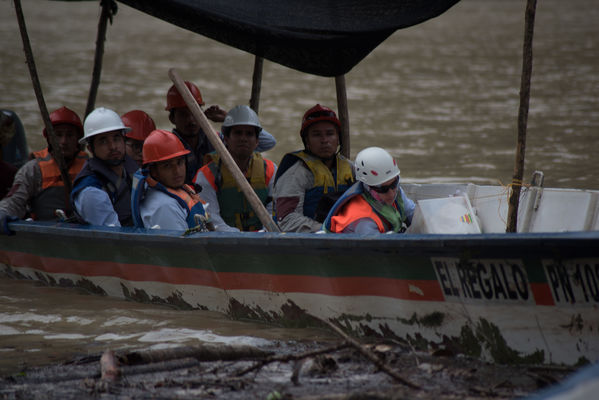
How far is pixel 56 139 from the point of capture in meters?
7.31

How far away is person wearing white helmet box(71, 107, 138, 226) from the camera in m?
6.76

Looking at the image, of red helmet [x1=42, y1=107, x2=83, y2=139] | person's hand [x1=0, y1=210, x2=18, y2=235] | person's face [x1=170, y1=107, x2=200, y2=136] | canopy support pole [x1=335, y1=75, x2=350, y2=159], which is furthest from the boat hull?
canopy support pole [x1=335, y1=75, x2=350, y2=159]

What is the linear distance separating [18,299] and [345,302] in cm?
315

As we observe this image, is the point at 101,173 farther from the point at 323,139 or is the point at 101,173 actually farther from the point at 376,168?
the point at 376,168

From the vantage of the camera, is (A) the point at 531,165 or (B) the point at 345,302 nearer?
(B) the point at 345,302

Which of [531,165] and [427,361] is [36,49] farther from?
[427,361]

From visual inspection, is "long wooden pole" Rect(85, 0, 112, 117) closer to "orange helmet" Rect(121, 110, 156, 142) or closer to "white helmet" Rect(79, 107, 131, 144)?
"orange helmet" Rect(121, 110, 156, 142)

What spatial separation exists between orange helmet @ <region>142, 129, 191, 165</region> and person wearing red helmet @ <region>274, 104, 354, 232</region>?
39.0 inches

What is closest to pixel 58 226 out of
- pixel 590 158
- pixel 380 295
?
pixel 380 295

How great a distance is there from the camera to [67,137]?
25.1ft

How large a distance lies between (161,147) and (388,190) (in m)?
1.71

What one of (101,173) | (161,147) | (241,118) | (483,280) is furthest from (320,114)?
(483,280)

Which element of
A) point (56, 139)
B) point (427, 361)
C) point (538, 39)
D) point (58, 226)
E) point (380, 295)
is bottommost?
point (427, 361)

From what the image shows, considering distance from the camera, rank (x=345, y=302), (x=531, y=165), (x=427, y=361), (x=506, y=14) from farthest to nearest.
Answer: (x=506, y=14)
(x=531, y=165)
(x=345, y=302)
(x=427, y=361)
